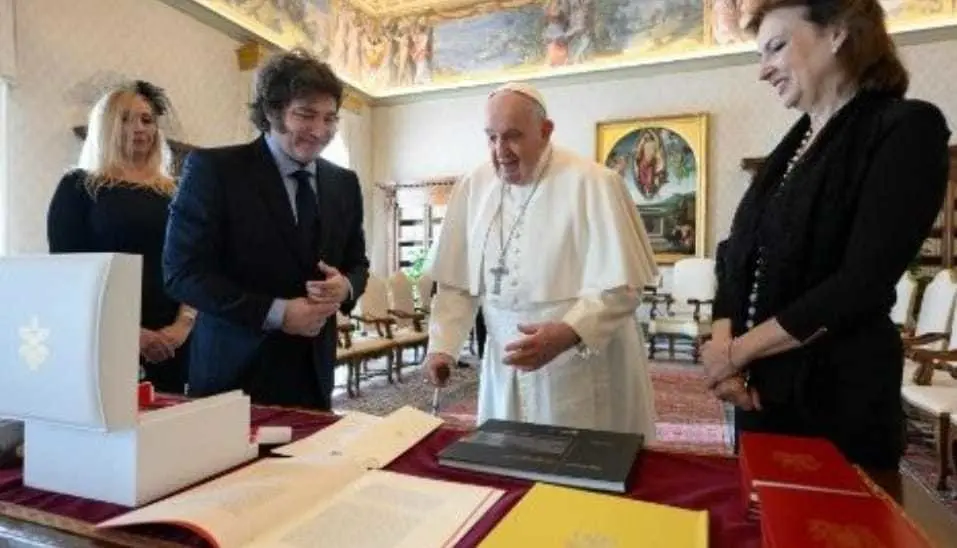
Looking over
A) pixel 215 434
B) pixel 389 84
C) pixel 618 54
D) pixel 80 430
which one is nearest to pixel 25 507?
pixel 80 430

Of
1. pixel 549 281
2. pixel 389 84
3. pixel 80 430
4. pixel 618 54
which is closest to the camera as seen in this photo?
pixel 80 430

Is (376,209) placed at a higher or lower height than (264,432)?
higher

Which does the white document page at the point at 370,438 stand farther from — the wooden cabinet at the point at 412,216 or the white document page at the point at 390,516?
the wooden cabinet at the point at 412,216

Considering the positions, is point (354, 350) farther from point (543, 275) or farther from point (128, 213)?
point (543, 275)

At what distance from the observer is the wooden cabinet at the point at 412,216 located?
35.5 feet

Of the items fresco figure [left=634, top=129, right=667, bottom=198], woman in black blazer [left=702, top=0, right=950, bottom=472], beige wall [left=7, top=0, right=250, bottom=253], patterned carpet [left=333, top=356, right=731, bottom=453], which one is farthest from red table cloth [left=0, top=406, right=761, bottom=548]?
fresco figure [left=634, top=129, right=667, bottom=198]

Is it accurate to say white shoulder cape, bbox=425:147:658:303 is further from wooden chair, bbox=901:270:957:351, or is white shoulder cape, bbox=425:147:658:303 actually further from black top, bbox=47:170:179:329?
wooden chair, bbox=901:270:957:351

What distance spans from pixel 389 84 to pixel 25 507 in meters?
10.9

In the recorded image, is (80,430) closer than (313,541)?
No

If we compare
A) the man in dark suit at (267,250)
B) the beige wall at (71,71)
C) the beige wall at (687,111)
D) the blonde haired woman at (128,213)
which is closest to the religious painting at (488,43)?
the beige wall at (687,111)

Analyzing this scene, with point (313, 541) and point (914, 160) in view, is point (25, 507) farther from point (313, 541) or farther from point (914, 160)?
point (914, 160)

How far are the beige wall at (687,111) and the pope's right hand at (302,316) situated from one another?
8.59 m

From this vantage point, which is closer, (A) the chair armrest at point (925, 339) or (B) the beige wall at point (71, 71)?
(A) the chair armrest at point (925, 339)

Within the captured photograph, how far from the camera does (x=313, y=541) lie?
89cm
